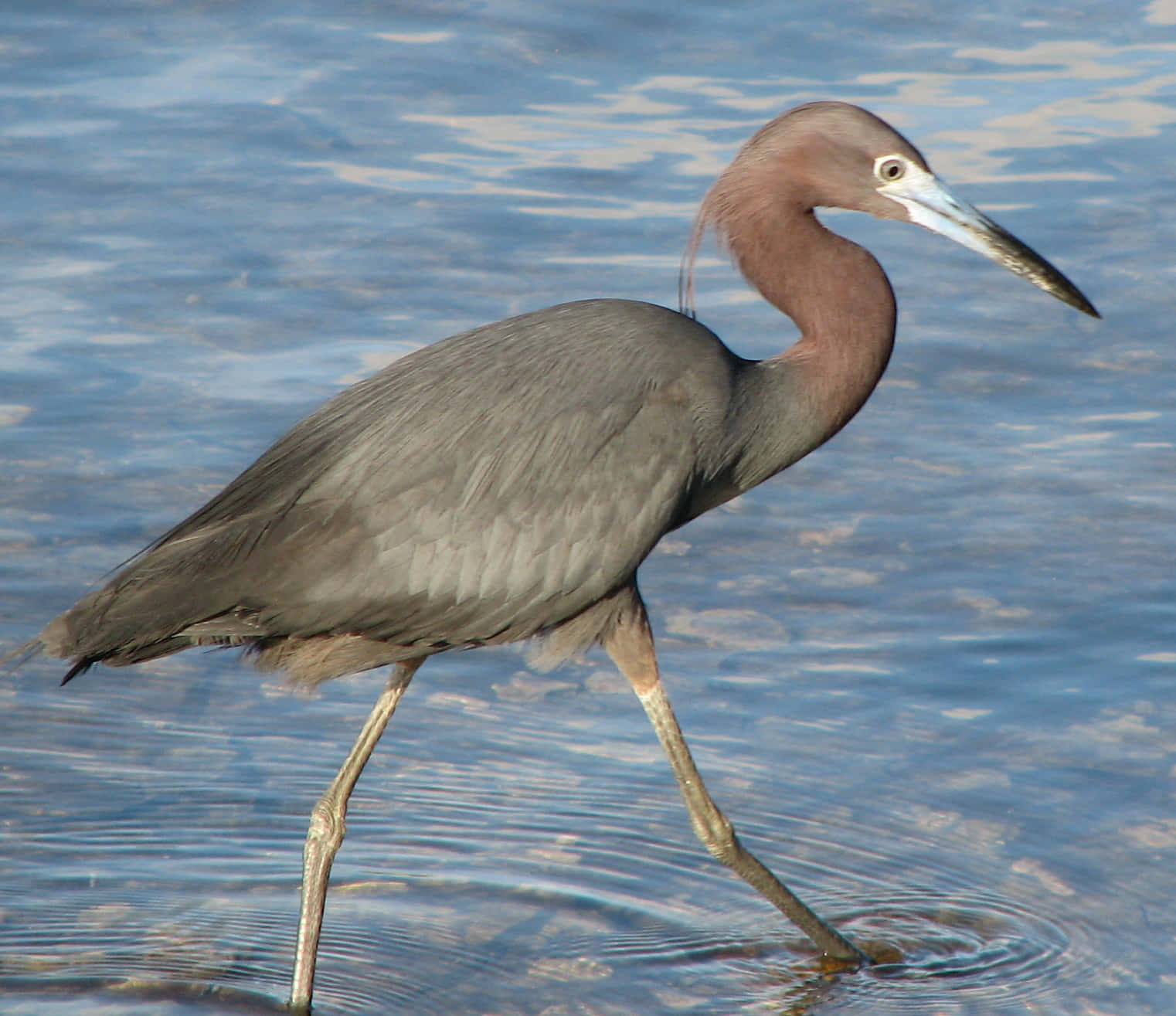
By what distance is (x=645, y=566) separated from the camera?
7805 mm

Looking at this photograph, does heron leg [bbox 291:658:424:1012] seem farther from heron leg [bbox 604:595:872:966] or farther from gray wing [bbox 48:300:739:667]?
heron leg [bbox 604:595:872:966]

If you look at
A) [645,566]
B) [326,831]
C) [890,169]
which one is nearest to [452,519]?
[326,831]

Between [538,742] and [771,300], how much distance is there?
1.64 metres

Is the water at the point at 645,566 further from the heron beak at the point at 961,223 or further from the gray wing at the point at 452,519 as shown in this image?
the heron beak at the point at 961,223

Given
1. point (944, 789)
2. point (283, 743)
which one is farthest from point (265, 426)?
point (944, 789)

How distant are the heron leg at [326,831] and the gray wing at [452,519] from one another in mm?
245

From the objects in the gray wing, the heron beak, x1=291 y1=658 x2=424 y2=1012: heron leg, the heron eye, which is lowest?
x1=291 y1=658 x2=424 y2=1012: heron leg

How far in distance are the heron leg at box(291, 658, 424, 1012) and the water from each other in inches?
6.8

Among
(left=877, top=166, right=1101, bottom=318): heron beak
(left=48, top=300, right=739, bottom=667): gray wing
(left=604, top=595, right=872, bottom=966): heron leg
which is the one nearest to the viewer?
(left=48, top=300, right=739, bottom=667): gray wing

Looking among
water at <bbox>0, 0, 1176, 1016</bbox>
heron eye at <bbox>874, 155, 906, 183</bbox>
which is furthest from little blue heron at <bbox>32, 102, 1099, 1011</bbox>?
water at <bbox>0, 0, 1176, 1016</bbox>

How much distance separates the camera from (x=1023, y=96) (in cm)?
1181

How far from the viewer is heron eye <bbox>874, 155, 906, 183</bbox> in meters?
5.88

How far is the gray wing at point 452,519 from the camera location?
539 centimetres

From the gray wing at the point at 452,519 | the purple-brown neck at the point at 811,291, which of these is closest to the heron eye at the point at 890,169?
the purple-brown neck at the point at 811,291
